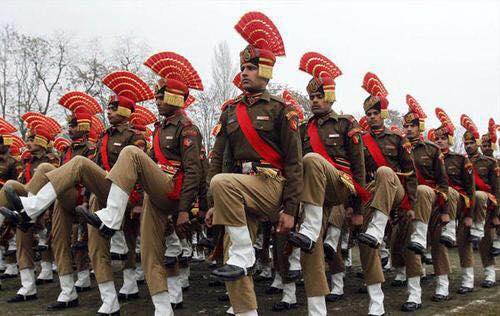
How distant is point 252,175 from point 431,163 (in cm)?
378

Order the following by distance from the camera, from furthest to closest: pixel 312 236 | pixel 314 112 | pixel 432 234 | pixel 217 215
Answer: pixel 432 234, pixel 314 112, pixel 312 236, pixel 217 215

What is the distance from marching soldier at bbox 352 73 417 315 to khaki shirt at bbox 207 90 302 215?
1335 millimetres

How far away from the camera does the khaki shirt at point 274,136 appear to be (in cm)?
403

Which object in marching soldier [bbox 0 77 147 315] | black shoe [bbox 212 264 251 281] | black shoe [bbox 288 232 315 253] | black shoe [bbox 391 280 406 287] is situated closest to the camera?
black shoe [bbox 212 264 251 281]

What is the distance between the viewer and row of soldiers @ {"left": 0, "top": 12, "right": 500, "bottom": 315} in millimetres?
4117

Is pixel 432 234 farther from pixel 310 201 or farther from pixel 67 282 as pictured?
pixel 67 282

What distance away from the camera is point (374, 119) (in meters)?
6.38

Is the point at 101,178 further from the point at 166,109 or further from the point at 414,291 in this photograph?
the point at 414,291

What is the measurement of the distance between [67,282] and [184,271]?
71.0 inches

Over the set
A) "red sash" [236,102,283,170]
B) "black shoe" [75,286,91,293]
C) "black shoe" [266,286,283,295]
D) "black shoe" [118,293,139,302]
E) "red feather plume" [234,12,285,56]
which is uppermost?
"red feather plume" [234,12,285,56]

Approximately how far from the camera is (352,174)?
5.34 meters

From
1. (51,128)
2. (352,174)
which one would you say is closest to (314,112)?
(352,174)

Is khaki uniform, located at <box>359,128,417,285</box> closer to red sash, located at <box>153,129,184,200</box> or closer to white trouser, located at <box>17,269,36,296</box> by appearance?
red sash, located at <box>153,129,184,200</box>

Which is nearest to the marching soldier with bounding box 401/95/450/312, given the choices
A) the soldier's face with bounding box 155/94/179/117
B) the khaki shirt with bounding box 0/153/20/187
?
the soldier's face with bounding box 155/94/179/117
